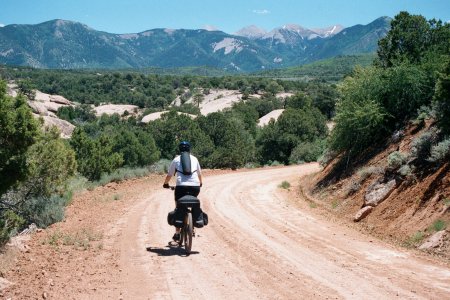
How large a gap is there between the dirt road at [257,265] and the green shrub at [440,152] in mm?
3028

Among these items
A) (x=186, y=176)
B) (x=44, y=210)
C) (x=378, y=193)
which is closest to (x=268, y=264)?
(x=186, y=176)

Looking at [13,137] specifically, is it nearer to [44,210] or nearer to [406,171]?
[44,210]

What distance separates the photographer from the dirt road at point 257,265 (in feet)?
21.9

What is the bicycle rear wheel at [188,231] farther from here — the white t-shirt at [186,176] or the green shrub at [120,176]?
the green shrub at [120,176]

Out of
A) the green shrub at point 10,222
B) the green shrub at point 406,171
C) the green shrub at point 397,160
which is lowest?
the green shrub at point 10,222

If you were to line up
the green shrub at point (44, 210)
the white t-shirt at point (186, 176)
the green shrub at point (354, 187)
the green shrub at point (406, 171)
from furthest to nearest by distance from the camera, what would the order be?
the green shrub at point (354, 187)
the green shrub at point (44, 210)
the green shrub at point (406, 171)
the white t-shirt at point (186, 176)

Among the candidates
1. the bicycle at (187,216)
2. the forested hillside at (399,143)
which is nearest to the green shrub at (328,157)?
the forested hillside at (399,143)

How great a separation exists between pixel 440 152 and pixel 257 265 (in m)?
6.73

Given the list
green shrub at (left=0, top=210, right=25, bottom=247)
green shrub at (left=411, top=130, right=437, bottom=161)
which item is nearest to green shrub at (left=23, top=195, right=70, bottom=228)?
green shrub at (left=0, top=210, right=25, bottom=247)

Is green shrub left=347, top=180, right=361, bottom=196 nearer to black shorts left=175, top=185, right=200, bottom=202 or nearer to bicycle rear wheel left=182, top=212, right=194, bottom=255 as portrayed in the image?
black shorts left=175, top=185, right=200, bottom=202

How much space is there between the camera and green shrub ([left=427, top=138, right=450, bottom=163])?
1182cm

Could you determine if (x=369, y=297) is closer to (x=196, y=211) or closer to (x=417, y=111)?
(x=196, y=211)

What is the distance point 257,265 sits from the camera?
8047 millimetres

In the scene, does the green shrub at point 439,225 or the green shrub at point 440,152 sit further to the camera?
the green shrub at point 440,152
